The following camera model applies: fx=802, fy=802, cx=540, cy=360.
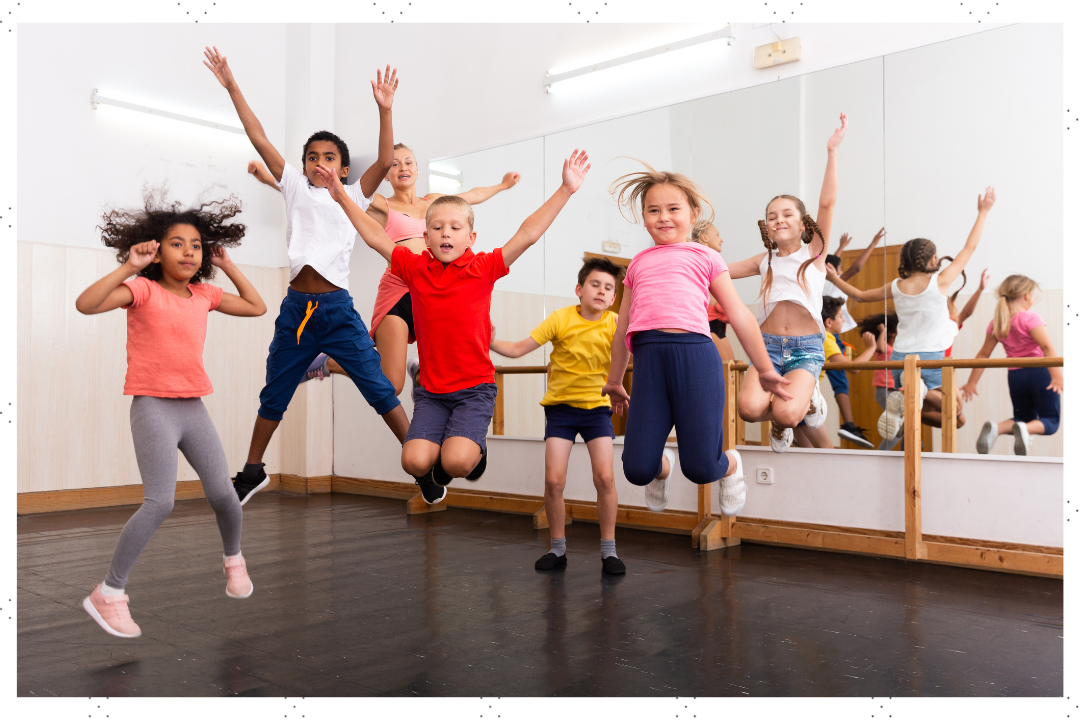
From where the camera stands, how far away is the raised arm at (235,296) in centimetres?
264

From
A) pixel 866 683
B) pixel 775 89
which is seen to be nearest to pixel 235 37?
pixel 775 89

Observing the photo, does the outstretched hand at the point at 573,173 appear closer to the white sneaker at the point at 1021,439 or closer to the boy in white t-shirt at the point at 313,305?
the boy in white t-shirt at the point at 313,305

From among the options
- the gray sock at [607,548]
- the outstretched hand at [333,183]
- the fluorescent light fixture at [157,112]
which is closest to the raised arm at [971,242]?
the gray sock at [607,548]

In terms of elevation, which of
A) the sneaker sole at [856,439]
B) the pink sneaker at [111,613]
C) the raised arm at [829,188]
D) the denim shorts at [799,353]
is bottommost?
the pink sneaker at [111,613]

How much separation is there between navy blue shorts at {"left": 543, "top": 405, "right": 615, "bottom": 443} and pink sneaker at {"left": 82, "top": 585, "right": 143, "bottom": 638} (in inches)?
73.1

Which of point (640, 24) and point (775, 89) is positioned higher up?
point (640, 24)

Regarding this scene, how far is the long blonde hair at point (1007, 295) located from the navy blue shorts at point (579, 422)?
1.87 m

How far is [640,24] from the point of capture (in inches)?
199

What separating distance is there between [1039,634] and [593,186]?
3510 millimetres

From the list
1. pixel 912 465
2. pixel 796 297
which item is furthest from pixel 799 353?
pixel 912 465

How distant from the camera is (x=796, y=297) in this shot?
334 centimetres

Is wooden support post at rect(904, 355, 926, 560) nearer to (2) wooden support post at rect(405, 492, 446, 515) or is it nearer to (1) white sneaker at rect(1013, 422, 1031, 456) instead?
(1) white sneaker at rect(1013, 422, 1031, 456)

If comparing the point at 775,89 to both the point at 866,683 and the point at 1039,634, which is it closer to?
the point at 1039,634

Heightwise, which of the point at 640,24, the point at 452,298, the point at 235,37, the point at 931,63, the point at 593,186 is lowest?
the point at 452,298
